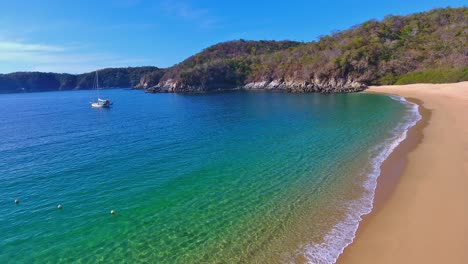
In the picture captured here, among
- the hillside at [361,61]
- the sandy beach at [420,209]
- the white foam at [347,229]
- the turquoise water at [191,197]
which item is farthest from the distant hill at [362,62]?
the white foam at [347,229]

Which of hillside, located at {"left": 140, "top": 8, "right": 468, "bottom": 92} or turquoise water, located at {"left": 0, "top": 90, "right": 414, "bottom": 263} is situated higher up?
hillside, located at {"left": 140, "top": 8, "right": 468, "bottom": 92}

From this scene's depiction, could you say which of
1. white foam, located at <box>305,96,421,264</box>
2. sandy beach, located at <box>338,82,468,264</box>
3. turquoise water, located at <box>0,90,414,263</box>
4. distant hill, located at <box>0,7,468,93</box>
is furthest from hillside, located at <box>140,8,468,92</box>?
white foam, located at <box>305,96,421,264</box>

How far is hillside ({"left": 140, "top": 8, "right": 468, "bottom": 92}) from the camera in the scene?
85.9m

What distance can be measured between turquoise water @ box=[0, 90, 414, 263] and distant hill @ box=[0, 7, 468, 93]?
67.0 meters

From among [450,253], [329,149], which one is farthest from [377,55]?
[450,253]

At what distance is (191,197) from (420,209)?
11.0 metres

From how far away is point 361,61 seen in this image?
92.0 metres

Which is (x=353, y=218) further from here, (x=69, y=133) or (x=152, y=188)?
(x=69, y=133)

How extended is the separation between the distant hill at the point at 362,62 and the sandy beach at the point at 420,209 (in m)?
63.7

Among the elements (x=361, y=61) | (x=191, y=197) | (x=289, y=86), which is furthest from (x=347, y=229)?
(x=289, y=86)

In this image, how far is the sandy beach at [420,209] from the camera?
10258mm

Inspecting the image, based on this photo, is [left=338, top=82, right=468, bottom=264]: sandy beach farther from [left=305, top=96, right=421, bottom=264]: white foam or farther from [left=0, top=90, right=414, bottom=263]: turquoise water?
[left=0, top=90, right=414, bottom=263]: turquoise water

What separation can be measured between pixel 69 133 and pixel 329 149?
31.4 meters

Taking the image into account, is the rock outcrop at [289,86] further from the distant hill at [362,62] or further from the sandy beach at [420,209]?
the sandy beach at [420,209]
